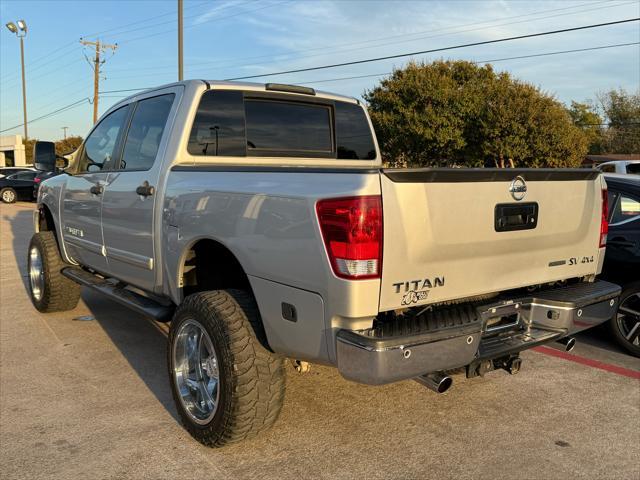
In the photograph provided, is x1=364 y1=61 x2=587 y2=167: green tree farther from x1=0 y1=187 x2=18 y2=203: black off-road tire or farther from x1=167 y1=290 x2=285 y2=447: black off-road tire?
x1=167 y1=290 x2=285 y2=447: black off-road tire

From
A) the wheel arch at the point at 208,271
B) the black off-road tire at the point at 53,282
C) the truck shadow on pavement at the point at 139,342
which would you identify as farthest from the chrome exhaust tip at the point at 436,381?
the black off-road tire at the point at 53,282

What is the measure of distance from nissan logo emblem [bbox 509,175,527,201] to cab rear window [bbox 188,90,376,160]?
6.40 feet

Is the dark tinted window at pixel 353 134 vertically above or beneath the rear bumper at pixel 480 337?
above

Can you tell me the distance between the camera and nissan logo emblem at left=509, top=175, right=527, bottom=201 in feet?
9.78

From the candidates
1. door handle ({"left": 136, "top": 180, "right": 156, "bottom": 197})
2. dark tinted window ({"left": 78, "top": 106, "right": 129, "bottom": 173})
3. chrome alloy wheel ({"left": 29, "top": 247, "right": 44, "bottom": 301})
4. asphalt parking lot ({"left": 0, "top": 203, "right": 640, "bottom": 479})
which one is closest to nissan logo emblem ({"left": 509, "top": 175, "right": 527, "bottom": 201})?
asphalt parking lot ({"left": 0, "top": 203, "right": 640, "bottom": 479})

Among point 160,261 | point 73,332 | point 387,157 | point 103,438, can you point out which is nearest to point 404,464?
point 103,438

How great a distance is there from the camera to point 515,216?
3.02 metres

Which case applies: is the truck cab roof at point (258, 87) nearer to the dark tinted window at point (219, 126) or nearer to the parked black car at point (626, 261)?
the dark tinted window at point (219, 126)

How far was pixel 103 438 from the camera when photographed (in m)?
3.37

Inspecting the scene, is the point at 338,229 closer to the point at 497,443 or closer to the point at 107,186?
the point at 497,443

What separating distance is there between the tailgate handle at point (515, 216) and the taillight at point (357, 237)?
0.78m

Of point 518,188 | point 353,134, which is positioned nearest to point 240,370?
point 518,188

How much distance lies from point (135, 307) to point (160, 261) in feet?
1.63

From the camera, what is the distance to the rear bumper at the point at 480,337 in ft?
8.13
